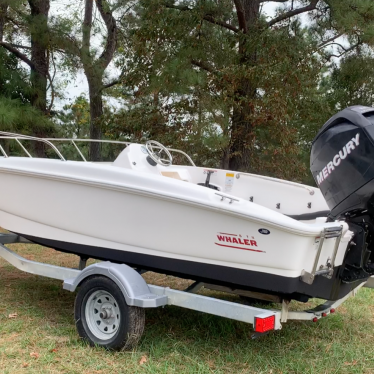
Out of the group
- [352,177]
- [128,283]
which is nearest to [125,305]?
[128,283]

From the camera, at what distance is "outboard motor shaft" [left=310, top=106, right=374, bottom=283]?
3027 millimetres

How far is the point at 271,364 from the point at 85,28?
25.9 ft

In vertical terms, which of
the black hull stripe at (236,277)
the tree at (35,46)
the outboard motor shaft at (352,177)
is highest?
the tree at (35,46)

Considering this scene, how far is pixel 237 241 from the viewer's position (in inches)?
123

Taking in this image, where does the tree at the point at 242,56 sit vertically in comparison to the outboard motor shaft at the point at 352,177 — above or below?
above

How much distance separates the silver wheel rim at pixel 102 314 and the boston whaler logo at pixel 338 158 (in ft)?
5.46

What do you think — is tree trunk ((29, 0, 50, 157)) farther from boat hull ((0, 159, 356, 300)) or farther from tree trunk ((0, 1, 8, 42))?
boat hull ((0, 159, 356, 300))

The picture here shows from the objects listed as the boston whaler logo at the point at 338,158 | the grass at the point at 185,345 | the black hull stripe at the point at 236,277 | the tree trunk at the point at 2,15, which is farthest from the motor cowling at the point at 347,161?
the tree trunk at the point at 2,15

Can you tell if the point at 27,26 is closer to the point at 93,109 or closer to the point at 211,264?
the point at 93,109

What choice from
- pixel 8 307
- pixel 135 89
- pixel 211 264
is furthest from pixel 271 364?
pixel 135 89

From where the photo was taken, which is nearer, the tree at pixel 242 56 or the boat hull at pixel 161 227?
the boat hull at pixel 161 227

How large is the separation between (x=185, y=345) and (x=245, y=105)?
5277 mm

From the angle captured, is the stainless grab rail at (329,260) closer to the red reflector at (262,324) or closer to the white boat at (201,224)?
the white boat at (201,224)

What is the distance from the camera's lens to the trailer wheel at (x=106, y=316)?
3309 mm
